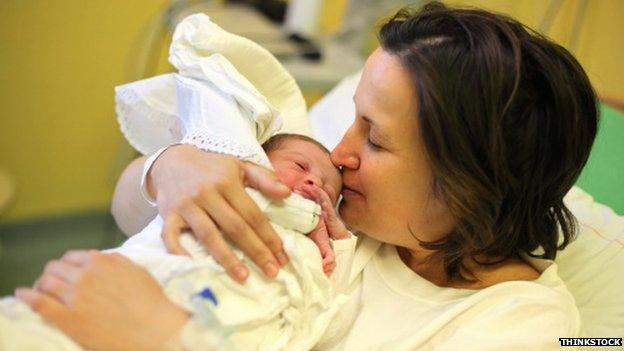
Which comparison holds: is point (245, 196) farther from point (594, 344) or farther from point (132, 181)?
point (594, 344)

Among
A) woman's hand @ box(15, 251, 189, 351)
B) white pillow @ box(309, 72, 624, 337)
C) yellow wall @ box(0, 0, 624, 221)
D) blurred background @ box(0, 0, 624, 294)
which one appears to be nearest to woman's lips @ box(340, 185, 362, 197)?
woman's hand @ box(15, 251, 189, 351)

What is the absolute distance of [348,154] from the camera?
96 cm

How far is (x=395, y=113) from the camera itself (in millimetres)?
885

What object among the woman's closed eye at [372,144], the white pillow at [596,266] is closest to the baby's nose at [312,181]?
the woman's closed eye at [372,144]

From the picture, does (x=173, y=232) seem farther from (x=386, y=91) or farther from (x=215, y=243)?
(x=386, y=91)

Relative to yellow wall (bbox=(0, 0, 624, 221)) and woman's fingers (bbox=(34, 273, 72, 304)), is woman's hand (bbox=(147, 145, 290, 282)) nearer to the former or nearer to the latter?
woman's fingers (bbox=(34, 273, 72, 304))

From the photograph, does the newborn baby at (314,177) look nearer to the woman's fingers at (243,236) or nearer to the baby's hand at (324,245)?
the baby's hand at (324,245)

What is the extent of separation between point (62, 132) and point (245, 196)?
1.64m

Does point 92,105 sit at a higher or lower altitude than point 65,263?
lower

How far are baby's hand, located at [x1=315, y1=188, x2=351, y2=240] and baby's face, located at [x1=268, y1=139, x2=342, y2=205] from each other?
15 mm

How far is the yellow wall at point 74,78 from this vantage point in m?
1.89

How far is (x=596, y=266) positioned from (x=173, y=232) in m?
0.84

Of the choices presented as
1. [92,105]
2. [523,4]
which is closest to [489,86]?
[523,4]

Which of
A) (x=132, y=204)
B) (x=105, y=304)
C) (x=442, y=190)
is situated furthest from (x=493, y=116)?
(x=132, y=204)
